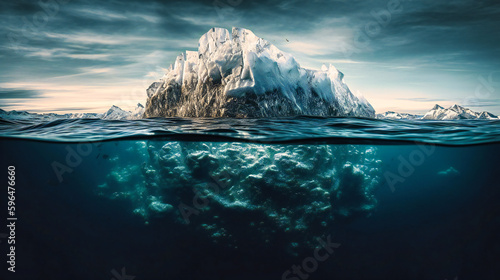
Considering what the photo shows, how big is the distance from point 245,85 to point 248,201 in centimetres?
603

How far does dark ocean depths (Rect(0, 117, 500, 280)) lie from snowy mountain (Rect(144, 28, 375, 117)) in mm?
1845

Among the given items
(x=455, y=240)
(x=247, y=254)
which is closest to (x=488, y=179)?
(x=455, y=240)

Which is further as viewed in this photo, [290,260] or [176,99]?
[176,99]

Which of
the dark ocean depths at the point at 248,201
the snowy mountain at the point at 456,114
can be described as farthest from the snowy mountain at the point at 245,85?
the snowy mountain at the point at 456,114

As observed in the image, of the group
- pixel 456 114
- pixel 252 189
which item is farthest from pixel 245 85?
pixel 456 114

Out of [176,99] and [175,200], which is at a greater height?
[176,99]

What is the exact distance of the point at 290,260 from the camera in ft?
35.5

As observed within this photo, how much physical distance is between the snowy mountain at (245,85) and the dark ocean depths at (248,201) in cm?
185

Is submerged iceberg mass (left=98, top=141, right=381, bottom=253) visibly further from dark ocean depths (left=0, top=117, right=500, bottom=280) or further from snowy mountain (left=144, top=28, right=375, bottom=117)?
snowy mountain (left=144, top=28, right=375, bottom=117)

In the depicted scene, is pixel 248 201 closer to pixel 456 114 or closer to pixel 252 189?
pixel 252 189

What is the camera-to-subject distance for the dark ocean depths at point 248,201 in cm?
966

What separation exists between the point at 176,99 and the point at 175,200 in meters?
6.42

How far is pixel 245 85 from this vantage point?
1184 centimetres

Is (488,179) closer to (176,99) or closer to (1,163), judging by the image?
(176,99)
